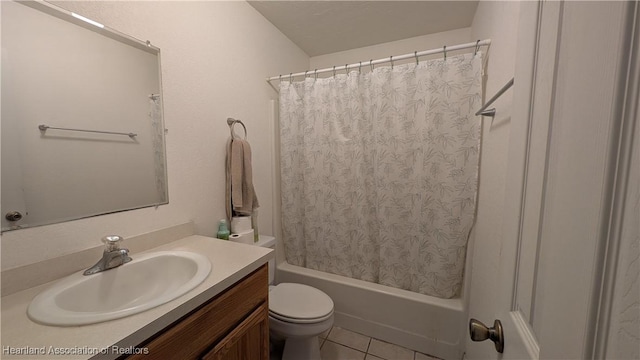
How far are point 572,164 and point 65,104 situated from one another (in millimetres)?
1348

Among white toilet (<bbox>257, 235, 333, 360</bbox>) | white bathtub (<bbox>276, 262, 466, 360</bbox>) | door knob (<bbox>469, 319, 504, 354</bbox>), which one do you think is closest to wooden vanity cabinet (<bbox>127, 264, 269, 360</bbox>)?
white toilet (<bbox>257, 235, 333, 360</bbox>)

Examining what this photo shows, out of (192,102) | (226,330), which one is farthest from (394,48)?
(226,330)

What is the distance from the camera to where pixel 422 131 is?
4.93ft

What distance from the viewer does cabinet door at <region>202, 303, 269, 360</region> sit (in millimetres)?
782

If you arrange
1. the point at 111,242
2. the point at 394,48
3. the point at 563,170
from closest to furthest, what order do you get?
the point at 563,170 < the point at 111,242 < the point at 394,48

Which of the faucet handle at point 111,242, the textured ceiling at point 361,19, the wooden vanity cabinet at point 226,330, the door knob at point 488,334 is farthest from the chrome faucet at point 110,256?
the textured ceiling at point 361,19

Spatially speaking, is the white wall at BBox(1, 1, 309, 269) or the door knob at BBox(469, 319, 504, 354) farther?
the white wall at BBox(1, 1, 309, 269)

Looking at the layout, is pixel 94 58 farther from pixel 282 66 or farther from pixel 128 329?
pixel 282 66

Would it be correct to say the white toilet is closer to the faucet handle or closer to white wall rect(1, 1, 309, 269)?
white wall rect(1, 1, 309, 269)

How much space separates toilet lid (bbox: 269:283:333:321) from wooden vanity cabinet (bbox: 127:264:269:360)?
302mm

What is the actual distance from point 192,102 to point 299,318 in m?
1.28

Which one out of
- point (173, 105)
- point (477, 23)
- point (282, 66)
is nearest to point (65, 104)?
point (173, 105)

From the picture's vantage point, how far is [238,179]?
1.45 metres

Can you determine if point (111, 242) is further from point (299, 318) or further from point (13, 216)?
point (299, 318)
